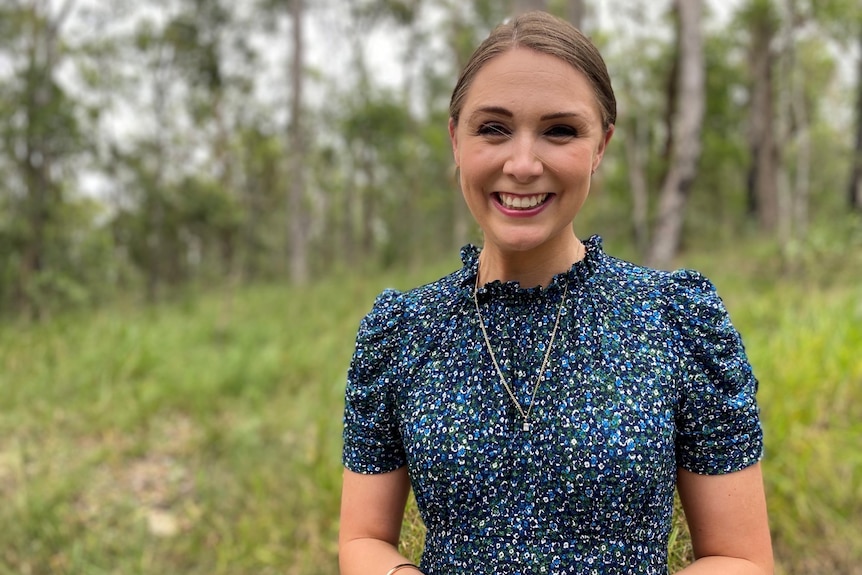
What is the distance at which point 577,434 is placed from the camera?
1250 mm

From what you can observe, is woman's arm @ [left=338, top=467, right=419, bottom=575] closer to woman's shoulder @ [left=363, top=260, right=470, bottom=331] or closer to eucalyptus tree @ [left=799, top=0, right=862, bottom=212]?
woman's shoulder @ [left=363, top=260, right=470, bottom=331]

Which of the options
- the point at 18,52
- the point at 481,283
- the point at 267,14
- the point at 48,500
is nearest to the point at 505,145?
the point at 481,283

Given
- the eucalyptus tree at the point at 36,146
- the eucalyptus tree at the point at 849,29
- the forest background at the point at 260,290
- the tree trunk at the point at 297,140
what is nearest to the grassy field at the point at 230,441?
the forest background at the point at 260,290

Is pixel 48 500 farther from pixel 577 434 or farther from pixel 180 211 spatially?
pixel 180 211

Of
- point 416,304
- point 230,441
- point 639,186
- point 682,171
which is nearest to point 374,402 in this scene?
point 416,304

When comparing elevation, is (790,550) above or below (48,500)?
below

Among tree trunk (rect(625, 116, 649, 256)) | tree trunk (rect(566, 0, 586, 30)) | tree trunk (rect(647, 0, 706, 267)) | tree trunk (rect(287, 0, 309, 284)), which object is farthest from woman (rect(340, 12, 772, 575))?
tree trunk (rect(287, 0, 309, 284))

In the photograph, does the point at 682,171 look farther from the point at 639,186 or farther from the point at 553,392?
the point at 639,186

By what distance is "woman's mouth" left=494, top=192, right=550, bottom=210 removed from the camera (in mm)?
1267

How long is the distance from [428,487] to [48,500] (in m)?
3.53

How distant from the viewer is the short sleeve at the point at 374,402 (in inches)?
55.2

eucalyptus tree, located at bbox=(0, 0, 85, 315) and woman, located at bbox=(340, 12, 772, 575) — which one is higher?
eucalyptus tree, located at bbox=(0, 0, 85, 315)

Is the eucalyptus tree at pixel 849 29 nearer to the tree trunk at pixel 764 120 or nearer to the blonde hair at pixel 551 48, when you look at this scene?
the tree trunk at pixel 764 120

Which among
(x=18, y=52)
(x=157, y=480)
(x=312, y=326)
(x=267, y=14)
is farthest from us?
(x=267, y=14)
